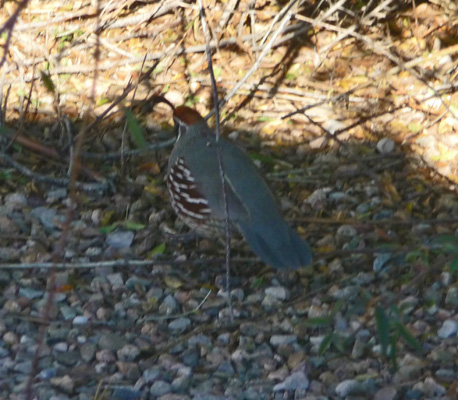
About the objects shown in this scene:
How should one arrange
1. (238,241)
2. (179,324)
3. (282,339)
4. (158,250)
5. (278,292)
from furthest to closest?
(238,241) → (158,250) → (278,292) → (179,324) → (282,339)

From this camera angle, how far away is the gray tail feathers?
3668 millimetres

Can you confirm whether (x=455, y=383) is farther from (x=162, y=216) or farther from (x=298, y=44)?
(x=298, y=44)

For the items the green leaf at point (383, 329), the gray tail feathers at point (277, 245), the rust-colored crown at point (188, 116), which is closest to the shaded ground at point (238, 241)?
the green leaf at point (383, 329)

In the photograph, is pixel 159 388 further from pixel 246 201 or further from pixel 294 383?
pixel 246 201

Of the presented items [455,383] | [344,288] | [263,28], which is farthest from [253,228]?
[263,28]

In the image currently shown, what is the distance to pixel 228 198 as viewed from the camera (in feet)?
12.9

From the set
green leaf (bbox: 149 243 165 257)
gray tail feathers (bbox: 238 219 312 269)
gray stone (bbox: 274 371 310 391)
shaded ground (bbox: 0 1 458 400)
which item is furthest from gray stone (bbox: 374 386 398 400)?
green leaf (bbox: 149 243 165 257)

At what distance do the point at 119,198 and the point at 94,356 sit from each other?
4.77 ft

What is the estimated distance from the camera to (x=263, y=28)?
5.83 meters

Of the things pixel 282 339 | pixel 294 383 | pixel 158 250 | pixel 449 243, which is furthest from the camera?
pixel 158 250

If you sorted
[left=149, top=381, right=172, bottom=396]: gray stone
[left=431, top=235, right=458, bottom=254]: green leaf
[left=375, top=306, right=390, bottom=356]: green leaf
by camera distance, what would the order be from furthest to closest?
[left=149, top=381, right=172, bottom=396]: gray stone < [left=431, top=235, right=458, bottom=254]: green leaf < [left=375, top=306, right=390, bottom=356]: green leaf

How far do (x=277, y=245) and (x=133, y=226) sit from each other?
1011 millimetres

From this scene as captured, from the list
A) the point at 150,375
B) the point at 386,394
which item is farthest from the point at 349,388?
the point at 150,375

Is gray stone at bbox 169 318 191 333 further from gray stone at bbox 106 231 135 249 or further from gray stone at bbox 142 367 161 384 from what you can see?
gray stone at bbox 106 231 135 249
